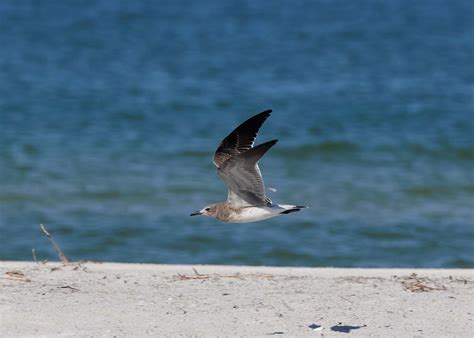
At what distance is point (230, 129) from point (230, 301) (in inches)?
375

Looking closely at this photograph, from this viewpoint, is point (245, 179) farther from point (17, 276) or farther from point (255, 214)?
point (17, 276)

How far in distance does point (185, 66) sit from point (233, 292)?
14.5 m

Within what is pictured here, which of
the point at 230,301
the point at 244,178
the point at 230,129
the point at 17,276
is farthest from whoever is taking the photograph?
the point at 230,129

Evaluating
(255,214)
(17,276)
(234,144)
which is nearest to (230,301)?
(255,214)

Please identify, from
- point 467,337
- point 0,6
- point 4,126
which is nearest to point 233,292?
point 467,337

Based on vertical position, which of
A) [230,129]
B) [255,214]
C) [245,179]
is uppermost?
[230,129]

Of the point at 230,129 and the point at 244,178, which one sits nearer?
the point at 244,178

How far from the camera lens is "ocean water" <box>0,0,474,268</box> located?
1017cm

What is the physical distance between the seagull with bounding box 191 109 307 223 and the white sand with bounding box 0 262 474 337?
390 mm

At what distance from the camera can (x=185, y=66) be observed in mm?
20516

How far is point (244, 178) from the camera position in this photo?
678 centimetres

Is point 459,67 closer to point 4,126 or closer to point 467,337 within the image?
point 4,126

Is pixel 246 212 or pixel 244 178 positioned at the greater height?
pixel 244 178

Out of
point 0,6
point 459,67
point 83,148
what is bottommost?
point 83,148
